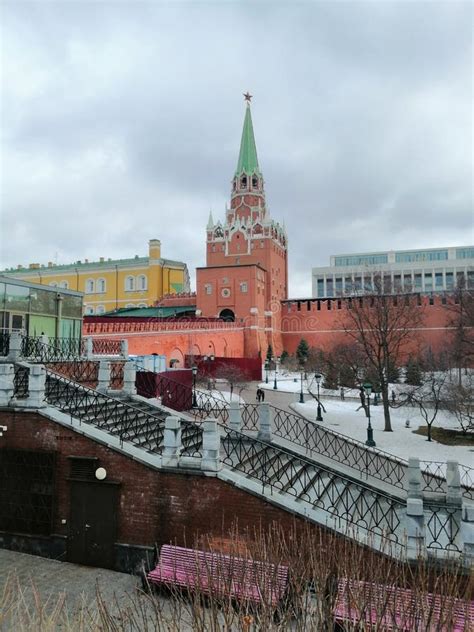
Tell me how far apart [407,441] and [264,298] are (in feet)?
146

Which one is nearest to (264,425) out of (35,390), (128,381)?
(128,381)

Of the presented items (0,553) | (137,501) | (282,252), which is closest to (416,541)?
(137,501)

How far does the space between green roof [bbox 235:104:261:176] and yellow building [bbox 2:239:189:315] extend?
18827mm

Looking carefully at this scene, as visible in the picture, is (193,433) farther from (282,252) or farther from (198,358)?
(282,252)

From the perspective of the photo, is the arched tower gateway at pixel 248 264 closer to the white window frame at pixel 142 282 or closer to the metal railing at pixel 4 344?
the white window frame at pixel 142 282

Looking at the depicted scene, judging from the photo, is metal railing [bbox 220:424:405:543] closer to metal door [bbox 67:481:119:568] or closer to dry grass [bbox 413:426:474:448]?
metal door [bbox 67:481:119:568]

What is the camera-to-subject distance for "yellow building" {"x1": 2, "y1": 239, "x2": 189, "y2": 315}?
63.5 m

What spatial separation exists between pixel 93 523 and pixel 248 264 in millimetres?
52344

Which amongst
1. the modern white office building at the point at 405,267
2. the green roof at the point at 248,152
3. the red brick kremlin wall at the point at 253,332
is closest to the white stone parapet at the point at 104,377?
the red brick kremlin wall at the point at 253,332

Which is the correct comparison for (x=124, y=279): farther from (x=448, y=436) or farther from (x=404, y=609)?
(x=404, y=609)

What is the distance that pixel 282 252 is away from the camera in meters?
72.7

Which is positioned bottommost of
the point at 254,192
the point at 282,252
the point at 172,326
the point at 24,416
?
the point at 24,416

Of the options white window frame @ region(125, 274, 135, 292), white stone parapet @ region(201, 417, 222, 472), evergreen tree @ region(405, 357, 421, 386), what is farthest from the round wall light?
white window frame @ region(125, 274, 135, 292)

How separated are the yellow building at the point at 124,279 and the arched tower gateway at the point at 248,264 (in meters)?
5.92
